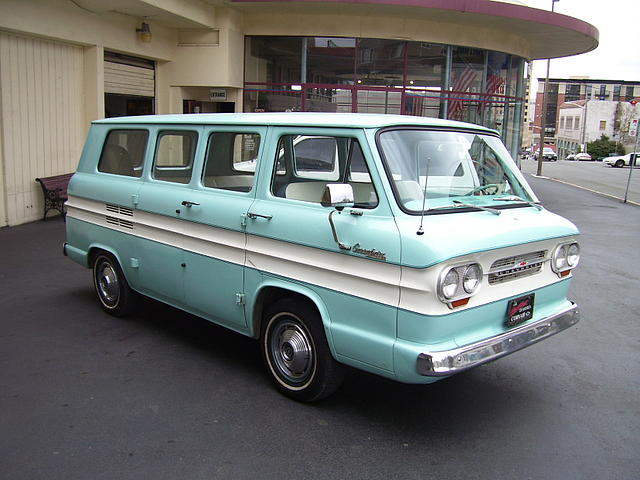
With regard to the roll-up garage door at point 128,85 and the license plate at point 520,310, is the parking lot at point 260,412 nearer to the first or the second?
the license plate at point 520,310

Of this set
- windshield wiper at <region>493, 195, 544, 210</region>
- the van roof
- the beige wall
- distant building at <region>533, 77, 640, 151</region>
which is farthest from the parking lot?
distant building at <region>533, 77, 640, 151</region>

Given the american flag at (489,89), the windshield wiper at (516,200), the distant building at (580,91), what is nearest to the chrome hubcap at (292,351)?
the windshield wiper at (516,200)

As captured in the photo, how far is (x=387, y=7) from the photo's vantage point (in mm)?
14227

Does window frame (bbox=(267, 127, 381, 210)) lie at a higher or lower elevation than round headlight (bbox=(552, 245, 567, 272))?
higher

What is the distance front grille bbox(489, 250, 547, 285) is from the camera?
3.88 meters

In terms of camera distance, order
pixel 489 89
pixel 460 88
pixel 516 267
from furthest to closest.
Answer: pixel 489 89
pixel 460 88
pixel 516 267

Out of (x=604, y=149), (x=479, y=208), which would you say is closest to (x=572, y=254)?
(x=479, y=208)

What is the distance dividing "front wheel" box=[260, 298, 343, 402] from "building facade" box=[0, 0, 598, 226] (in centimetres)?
826

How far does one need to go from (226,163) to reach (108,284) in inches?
81.3

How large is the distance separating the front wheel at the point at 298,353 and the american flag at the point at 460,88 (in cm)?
1313

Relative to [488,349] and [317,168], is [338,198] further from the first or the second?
[488,349]

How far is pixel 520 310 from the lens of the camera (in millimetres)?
4062

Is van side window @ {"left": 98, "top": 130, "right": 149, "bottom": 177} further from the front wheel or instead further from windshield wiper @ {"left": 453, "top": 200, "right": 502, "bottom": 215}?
windshield wiper @ {"left": 453, "top": 200, "right": 502, "bottom": 215}

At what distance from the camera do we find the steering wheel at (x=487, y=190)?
4489 mm
